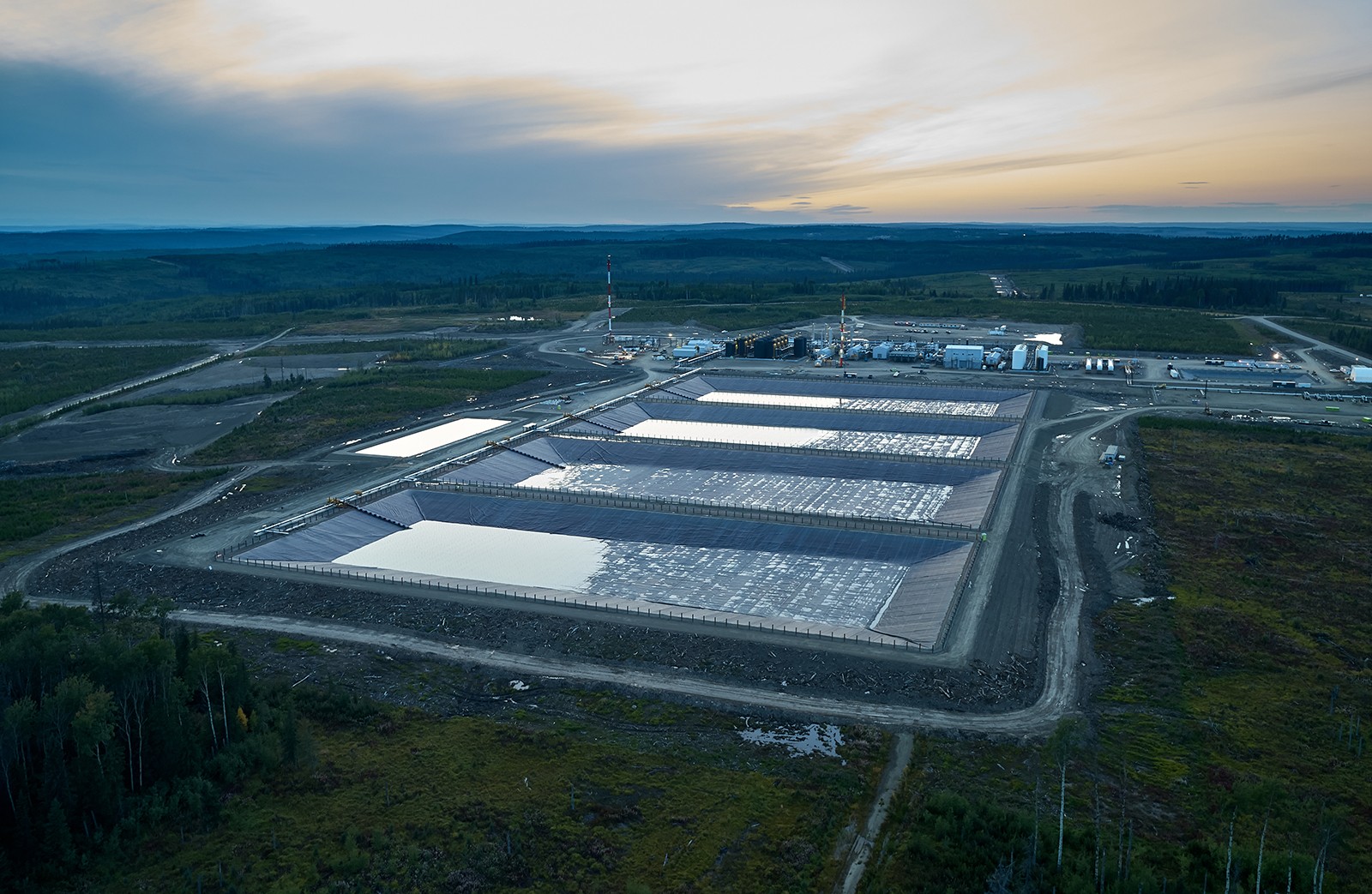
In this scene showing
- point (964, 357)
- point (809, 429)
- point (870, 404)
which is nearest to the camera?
point (809, 429)

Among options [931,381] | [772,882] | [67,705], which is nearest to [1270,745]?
[772,882]

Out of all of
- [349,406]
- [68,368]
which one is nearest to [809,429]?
[349,406]

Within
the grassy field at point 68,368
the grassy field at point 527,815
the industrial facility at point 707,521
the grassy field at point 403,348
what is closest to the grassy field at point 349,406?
the grassy field at point 403,348

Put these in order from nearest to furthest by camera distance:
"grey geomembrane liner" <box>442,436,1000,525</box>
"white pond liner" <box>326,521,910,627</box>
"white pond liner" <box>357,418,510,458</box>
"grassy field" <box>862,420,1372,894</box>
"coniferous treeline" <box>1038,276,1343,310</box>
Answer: "grassy field" <box>862,420,1372,894</box>
"white pond liner" <box>326,521,910,627</box>
"grey geomembrane liner" <box>442,436,1000,525</box>
"white pond liner" <box>357,418,510,458</box>
"coniferous treeline" <box>1038,276,1343,310</box>

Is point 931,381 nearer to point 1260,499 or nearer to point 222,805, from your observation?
point 1260,499

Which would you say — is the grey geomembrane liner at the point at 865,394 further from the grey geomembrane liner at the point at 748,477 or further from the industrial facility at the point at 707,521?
the grey geomembrane liner at the point at 748,477

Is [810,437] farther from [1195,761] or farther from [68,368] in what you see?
[68,368]

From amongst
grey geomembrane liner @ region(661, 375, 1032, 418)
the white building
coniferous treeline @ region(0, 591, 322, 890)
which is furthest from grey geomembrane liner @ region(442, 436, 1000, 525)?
the white building

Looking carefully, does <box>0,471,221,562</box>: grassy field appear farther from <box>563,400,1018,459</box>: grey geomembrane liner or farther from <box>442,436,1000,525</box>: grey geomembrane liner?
<box>563,400,1018,459</box>: grey geomembrane liner
